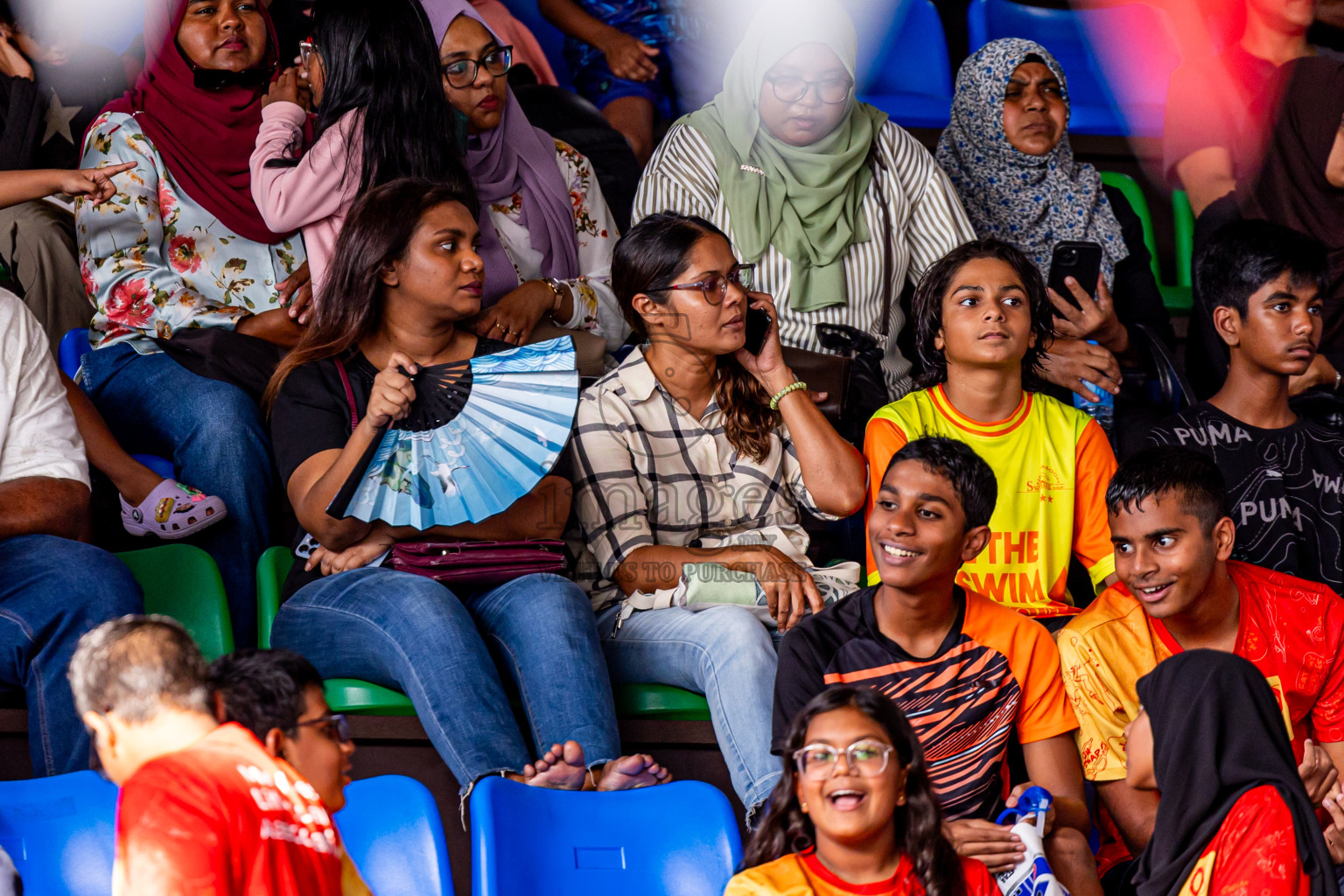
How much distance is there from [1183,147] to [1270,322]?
1.16m

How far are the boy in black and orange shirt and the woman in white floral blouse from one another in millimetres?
990

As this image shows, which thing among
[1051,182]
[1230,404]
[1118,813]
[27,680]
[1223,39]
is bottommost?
[1118,813]

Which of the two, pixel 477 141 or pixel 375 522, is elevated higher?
pixel 477 141

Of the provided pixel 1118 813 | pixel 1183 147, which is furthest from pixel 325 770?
pixel 1183 147

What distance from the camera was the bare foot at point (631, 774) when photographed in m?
1.80

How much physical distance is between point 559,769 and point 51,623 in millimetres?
710

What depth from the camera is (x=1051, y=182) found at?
3.12 m

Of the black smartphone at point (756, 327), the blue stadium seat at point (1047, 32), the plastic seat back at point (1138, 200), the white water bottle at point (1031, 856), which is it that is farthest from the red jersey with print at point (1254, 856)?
the blue stadium seat at point (1047, 32)

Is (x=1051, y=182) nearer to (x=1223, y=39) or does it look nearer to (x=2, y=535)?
(x=1223, y=39)

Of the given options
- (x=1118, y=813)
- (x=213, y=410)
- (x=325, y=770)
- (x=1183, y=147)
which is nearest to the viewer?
(x=325, y=770)

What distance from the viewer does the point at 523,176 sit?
2797 mm

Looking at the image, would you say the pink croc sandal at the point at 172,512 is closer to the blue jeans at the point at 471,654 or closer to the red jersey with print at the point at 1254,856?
the blue jeans at the point at 471,654

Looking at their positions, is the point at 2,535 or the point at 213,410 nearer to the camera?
the point at 2,535

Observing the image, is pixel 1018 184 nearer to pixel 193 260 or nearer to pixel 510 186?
pixel 510 186
